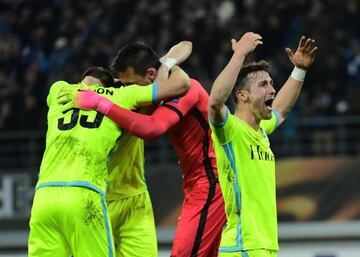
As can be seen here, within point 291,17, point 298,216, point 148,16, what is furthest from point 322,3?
point 298,216

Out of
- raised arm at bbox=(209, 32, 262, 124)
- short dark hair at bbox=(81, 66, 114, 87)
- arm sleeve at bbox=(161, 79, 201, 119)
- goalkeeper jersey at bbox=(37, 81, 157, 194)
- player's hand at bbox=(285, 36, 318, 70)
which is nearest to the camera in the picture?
raised arm at bbox=(209, 32, 262, 124)

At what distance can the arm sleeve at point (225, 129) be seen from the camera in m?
6.17

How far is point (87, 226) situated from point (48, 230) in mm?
268

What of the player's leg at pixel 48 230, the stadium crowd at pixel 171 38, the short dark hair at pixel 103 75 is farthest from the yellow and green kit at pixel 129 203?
the stadium crowd at pixel 171 38

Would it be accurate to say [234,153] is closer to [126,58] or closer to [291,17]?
[126,58]

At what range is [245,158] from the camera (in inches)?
248

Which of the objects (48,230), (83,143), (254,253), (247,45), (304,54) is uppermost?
(304,54)

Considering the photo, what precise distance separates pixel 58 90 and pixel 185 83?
89 centimetres

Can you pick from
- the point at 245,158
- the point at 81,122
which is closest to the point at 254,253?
the point at 245,158

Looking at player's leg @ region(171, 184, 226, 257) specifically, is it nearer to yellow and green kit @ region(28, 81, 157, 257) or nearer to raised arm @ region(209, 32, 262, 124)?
yellow and green kit @ region(28, 81, 157, 257)

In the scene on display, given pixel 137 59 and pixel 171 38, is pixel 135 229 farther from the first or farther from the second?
pixel 171 38

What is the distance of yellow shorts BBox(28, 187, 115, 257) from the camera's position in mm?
6203

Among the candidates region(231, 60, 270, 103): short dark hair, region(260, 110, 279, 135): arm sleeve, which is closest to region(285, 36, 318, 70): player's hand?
region(260, 110, 279, 135): arm sleeve

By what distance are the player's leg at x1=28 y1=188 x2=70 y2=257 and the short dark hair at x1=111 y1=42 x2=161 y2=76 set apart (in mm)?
1115
